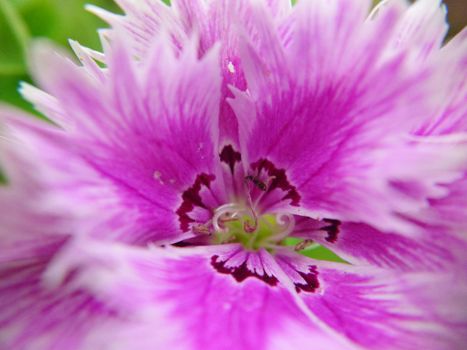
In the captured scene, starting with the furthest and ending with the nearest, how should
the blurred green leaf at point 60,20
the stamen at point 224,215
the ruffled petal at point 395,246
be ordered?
the blurred green leaf at point 60,20 → the stamen at point 224,215 → the ruffled petal at point 395,246

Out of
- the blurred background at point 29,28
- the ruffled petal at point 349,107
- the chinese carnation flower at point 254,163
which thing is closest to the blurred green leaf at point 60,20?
the blurred background at point 29,28

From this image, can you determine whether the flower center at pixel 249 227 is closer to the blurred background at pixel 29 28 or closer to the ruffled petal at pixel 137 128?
the ruffled petal at pixel 137 128

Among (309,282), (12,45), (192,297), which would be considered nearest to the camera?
(192,297)

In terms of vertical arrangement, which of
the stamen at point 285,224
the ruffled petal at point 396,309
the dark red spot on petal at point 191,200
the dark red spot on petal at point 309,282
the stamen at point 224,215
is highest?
the dark red spot on petal at point 191,200

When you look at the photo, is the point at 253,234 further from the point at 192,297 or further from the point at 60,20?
the point at 60,20

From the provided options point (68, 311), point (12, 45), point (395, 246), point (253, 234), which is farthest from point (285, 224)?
point (12, 45)

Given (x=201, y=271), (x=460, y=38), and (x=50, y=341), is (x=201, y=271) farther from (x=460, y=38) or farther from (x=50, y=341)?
(x=460, y=38)

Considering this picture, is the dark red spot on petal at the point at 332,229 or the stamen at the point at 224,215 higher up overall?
the stamen at the point at 224,215

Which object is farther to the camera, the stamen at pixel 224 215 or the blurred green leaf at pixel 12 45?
the blurred green leaf at pixel 12 45
